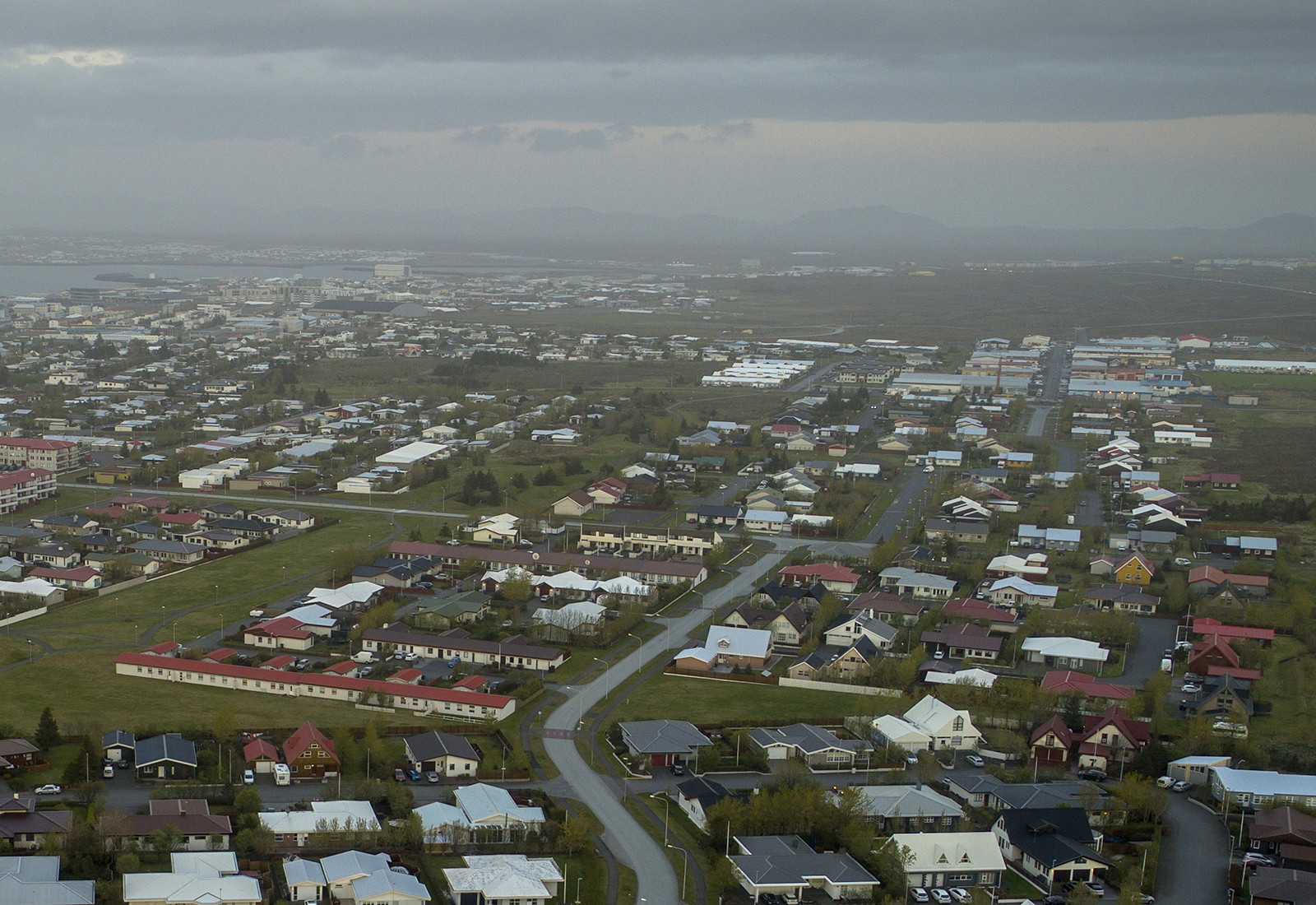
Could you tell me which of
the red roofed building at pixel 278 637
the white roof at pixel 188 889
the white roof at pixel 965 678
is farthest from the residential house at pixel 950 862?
the red roofed building at pixel 278 637

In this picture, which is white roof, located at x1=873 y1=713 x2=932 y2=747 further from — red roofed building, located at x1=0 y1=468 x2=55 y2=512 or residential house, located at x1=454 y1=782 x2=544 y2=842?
red roofed building, located at x1=0 y1=468 x2=55 y2=512

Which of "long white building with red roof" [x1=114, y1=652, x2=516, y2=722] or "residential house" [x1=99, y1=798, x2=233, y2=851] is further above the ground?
"residential house" [x1=99, y1=798, x2=233, y2=851]

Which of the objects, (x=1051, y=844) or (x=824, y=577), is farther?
(x=824, y=577)

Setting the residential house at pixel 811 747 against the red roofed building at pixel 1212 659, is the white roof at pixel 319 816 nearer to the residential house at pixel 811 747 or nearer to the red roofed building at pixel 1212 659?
the residential house at pixel 811 747

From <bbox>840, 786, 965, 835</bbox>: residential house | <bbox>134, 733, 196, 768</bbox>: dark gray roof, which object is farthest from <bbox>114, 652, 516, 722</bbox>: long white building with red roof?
<bbox>840, 786, 965, 835</bbox>: residential house

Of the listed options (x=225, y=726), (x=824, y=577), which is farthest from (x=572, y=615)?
(x=225, y=726)

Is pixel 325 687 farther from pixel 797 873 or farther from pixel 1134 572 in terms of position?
pixel 1134 572

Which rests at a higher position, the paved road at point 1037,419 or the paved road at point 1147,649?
the paved road at point 1037,419
